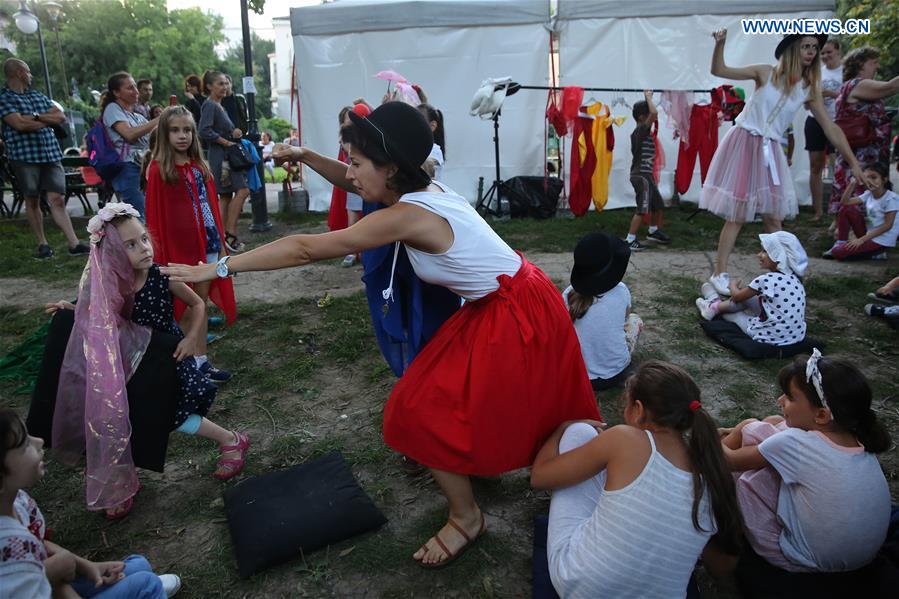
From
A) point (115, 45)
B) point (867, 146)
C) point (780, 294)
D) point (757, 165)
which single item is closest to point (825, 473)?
point (780, 294)

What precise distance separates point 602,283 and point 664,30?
7.48 meters

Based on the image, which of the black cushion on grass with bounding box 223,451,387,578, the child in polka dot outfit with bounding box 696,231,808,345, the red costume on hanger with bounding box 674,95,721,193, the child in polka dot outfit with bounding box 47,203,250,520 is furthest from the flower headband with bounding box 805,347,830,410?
the red costume on hanger with bounding box 674,95,721,193

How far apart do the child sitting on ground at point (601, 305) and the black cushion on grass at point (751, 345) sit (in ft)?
3.05

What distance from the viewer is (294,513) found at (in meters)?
2.56

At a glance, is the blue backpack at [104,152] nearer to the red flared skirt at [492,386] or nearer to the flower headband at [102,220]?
the flower headband at [102,220]

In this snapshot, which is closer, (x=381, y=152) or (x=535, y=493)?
(x=381, y=152)

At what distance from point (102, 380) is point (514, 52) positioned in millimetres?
8302

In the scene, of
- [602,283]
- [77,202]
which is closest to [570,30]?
[602,283]

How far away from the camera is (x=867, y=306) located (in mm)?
4734

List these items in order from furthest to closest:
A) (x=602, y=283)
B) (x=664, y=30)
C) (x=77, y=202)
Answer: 1. (x=77, y=202)
2. (x=664, y=30)
3. (x=602, y=283)

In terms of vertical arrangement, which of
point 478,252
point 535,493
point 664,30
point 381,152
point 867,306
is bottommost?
point 535,493

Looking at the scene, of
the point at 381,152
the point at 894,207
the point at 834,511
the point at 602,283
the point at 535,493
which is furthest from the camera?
the point at 894,207

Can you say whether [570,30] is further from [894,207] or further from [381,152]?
[381,152]

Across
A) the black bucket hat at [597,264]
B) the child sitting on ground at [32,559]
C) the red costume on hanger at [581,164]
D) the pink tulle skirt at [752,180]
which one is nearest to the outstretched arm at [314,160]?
the black bucket hat at [597,264]
